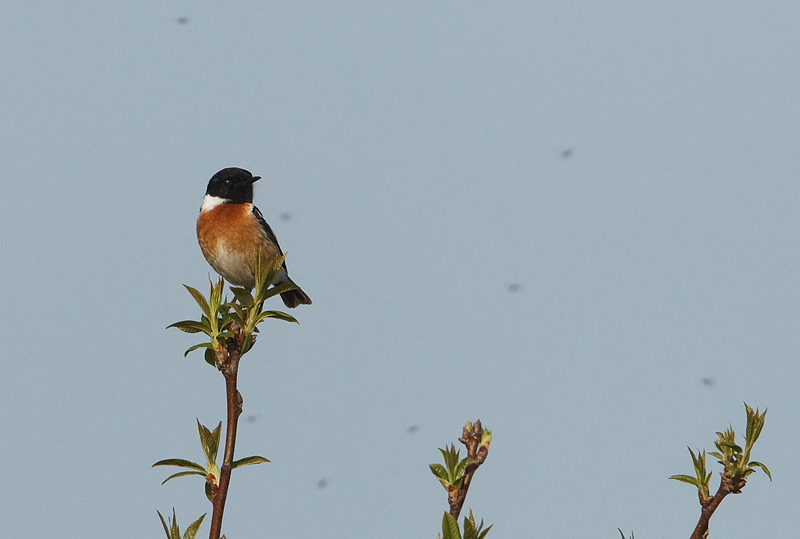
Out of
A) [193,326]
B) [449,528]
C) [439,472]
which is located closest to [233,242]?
[193,326]

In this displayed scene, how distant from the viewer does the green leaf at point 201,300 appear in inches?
146

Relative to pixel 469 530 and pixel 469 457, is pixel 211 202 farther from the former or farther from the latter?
pixel 469 530

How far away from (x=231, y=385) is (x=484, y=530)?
37.7 inches

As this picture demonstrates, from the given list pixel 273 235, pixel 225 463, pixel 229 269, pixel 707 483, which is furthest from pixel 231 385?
pixel 273 235

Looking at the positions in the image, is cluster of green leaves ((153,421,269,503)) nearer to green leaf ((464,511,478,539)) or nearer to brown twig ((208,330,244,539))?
brown twig ((208,330,244,539))

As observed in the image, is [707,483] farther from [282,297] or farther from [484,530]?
[282,297]

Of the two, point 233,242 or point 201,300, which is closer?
point 201,300

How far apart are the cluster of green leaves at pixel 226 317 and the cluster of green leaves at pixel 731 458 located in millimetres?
1626

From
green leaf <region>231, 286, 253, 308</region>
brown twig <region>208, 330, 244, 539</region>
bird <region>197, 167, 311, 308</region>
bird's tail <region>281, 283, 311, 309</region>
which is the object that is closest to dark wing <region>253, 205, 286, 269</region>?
bird <region>197, 167, 311, 308</region>

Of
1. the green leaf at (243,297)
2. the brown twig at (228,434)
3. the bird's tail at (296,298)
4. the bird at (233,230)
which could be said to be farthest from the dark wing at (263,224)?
the brown twig at (228,434)

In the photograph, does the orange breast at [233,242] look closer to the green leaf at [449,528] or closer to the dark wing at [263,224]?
the dark wing at [263,224]

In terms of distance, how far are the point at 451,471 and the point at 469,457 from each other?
0.28 feet

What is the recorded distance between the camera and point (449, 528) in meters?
2.99

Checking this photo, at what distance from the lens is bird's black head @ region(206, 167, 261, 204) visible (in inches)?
412
